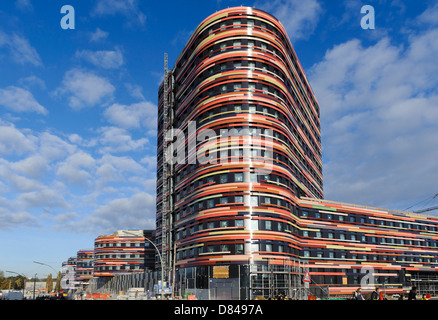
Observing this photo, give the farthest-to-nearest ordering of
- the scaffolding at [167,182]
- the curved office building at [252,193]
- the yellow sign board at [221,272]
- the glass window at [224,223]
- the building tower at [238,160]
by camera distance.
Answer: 1. the scaffolding at [167,182]
2. the glass window at [224,223]
3. the curved office building at [252,193]
4. the building tower at [238,160]
5. the yellow sign board at [221,272]

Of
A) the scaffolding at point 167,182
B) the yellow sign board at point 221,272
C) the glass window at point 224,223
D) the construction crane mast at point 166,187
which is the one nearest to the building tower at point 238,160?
the glass window at point 224,223

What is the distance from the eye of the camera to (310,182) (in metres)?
92.7

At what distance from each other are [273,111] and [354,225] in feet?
106

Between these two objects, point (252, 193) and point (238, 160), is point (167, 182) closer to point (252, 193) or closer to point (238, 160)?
point (238, 160)

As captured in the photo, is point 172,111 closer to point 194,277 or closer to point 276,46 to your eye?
point 276,46

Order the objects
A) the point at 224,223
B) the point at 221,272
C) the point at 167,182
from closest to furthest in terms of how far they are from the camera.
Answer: the point at 221,272 → the point at 224,223 → the point at 167,182

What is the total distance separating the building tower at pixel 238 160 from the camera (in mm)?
59031

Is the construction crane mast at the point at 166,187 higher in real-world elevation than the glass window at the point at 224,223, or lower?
higher

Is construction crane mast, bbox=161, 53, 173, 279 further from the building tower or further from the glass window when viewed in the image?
the glass window

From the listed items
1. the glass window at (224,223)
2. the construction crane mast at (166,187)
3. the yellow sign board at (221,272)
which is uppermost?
the construction crane mast at (166,187)

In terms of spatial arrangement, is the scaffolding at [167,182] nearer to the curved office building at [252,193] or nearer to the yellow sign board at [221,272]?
the curved office building at [252,193]

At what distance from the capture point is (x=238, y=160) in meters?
61.8

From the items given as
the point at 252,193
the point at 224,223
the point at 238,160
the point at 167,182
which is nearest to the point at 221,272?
the point at 224,223
